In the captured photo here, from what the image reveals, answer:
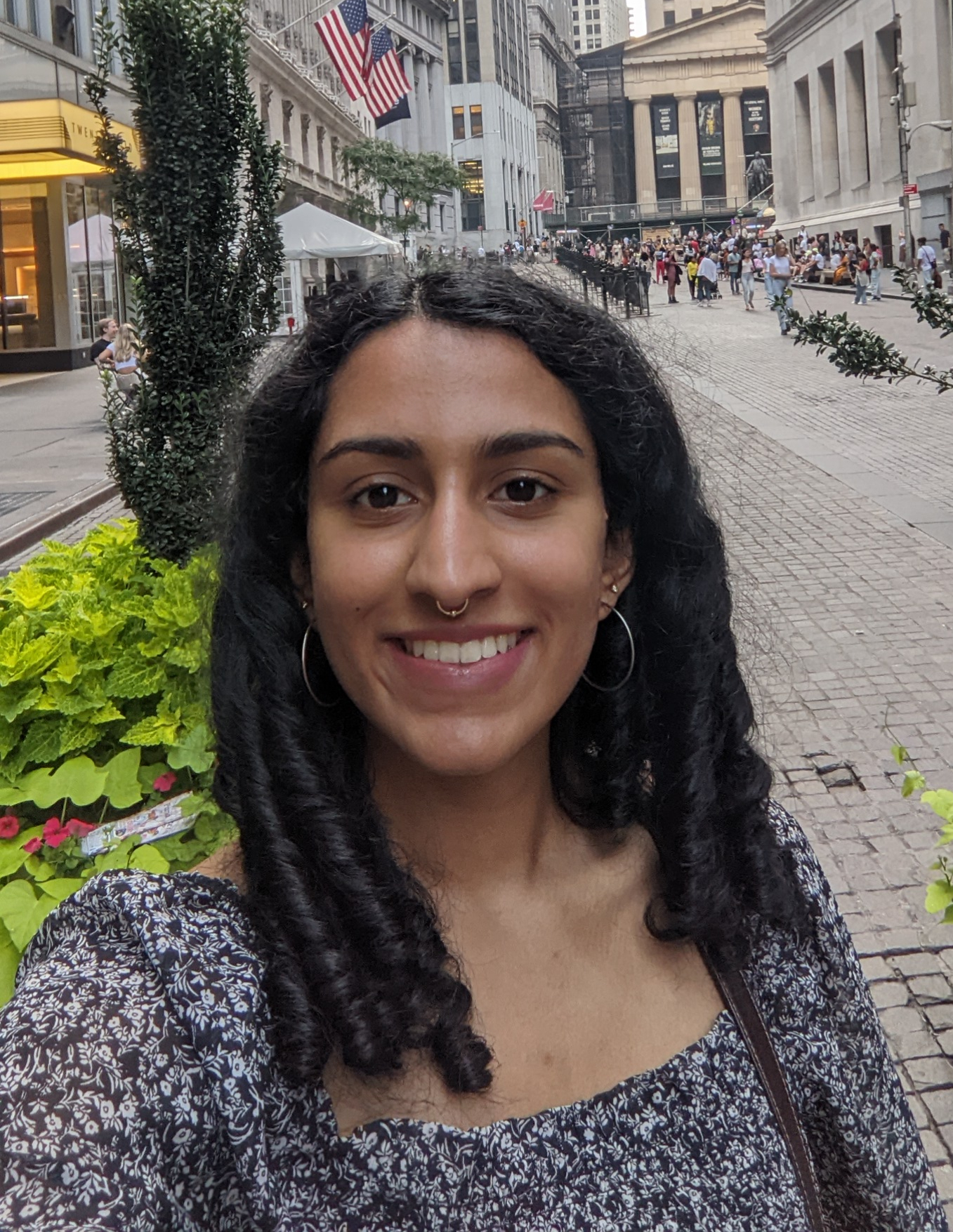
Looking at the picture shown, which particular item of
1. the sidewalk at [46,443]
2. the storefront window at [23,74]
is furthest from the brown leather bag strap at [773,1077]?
the storefront window at [23,74]

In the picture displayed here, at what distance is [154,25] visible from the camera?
18.4 feet

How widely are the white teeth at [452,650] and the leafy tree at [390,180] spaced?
57741mm

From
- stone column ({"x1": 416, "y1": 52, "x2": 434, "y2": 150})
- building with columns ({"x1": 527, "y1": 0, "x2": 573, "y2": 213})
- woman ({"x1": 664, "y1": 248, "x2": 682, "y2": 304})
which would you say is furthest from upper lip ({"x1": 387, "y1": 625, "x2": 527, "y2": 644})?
building with columns ({"x1": 527, "y1": 0, "x2": 573, "y2": 213})

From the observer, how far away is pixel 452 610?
1518 mm

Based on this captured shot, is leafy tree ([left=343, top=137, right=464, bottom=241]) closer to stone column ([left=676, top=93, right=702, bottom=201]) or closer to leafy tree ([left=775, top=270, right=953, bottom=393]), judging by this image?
leafy tree ([left=775, top=270, right=953, bottom=393])

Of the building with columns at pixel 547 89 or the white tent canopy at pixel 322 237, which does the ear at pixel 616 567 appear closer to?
the white tent canopy at pixel 322 237

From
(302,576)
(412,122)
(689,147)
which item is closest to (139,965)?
(302,576)

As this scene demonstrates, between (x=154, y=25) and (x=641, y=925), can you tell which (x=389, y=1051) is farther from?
(x=154, y=25)

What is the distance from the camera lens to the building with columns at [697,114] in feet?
448

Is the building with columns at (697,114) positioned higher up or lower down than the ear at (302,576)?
higher up

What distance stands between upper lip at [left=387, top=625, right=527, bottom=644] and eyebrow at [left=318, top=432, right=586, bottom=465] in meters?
0.19

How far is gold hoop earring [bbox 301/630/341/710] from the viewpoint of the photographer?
1660mm

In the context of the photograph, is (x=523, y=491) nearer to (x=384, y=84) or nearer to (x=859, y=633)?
(x=859, y=633)

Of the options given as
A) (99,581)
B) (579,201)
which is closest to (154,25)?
(99,581)
